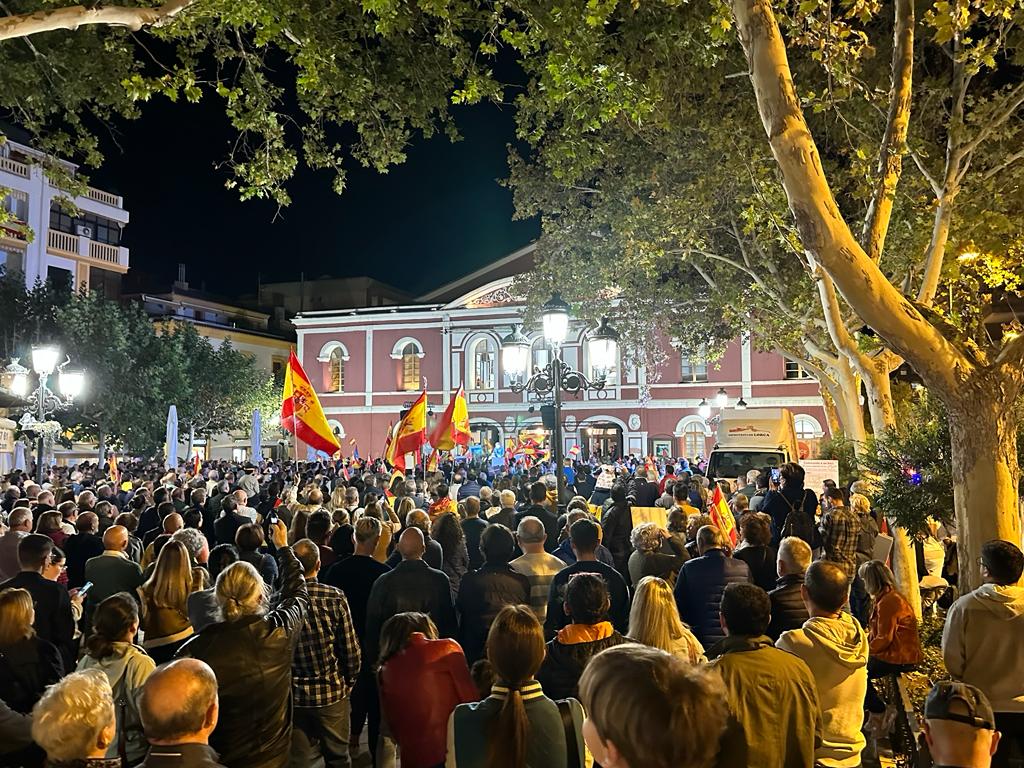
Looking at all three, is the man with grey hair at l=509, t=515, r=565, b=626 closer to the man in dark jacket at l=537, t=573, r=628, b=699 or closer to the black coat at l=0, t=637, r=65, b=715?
the man in dark jacket at l=537, t=573, r=628, b=699

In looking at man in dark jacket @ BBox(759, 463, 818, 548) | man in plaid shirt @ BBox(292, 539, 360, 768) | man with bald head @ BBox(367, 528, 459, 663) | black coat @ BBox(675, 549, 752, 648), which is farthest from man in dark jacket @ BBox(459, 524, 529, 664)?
man in dark jacket @ BBox(759, 463, 818, 548)

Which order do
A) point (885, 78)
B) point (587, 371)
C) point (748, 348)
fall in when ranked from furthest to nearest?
point (587, 371) → point (748, 348) → point (885, 78)

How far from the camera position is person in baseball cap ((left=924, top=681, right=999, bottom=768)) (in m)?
2.74

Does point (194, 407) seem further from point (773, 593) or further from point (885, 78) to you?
point (773, 593)

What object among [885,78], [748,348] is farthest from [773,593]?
[748,348]

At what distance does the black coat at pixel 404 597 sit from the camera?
5.50 meters

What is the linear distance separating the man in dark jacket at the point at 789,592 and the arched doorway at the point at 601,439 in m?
33.6

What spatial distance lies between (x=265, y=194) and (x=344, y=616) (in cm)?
727

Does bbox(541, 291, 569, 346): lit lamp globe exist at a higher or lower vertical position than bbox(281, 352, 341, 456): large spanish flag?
higher

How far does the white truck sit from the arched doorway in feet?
61.8

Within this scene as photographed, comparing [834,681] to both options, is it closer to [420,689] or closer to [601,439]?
[420,689]

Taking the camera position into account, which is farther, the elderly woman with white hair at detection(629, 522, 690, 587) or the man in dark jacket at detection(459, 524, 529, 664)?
the elderly woman with white hair at detection(629, 522, 690, 587)

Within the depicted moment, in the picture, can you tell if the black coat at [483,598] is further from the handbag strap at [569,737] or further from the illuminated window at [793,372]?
Answer: the illuminated window at [793,372]

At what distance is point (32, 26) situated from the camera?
7047 millimetres
